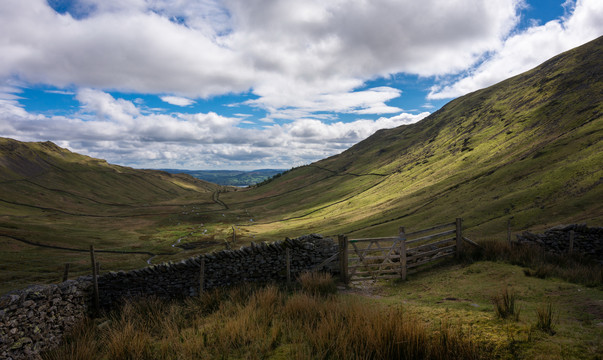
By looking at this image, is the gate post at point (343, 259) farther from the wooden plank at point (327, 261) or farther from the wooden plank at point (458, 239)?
the wooden plank at point (458, 239)

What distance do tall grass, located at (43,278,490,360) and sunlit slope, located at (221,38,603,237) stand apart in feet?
71.3

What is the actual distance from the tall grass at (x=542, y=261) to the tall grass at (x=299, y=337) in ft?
27.4

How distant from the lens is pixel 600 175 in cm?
2692

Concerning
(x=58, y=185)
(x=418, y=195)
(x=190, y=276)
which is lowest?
(x=190, y=276)

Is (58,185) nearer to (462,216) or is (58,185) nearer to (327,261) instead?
(327,261)

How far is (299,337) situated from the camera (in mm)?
6480

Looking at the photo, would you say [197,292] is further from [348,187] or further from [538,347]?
[348,187]

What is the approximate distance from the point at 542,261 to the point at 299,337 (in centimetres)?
1267

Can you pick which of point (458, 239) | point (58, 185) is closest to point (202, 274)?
point (458, 239)

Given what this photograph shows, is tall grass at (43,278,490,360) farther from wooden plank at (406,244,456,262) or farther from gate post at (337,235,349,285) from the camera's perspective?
wooden plank at (406,244,456,262)

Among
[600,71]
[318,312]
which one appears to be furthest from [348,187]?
[318,312]

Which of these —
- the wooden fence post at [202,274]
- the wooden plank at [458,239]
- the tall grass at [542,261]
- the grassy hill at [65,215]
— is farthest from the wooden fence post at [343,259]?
the grassy hill at [65,215]

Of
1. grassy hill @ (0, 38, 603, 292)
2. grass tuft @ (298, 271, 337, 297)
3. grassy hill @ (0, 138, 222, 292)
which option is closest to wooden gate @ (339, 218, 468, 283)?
grass tuft @ (298, 271, 337, 297)

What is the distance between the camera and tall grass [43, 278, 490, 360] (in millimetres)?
5086
